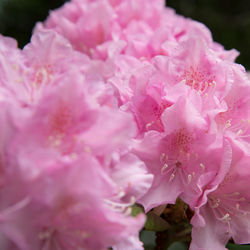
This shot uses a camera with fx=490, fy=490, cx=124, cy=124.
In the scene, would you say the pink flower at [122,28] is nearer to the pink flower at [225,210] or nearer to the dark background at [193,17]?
the pink flower at [225,210]

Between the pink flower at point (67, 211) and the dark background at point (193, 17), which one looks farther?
the dark background at point (193, 17)

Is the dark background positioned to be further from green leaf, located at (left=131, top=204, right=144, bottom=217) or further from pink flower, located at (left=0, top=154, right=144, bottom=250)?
pink flower, located at (left=0, top=154, right=144, bottom=250)

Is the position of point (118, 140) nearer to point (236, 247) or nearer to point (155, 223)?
point (155, 223)

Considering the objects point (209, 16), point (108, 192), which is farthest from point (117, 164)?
point (209, 16)

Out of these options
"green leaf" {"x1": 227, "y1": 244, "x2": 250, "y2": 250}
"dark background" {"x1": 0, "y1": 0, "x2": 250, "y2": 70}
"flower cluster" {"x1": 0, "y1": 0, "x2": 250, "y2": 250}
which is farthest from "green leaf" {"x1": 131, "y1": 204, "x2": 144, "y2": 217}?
"dark background" {"x1": 0, "y1": 0, "x2": 250, "y2": 70}

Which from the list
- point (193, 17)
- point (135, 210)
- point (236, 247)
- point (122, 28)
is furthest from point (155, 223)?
point (193, 17)

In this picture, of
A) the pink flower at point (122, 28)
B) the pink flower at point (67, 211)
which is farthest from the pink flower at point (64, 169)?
the pink flower at point (122, 28)
